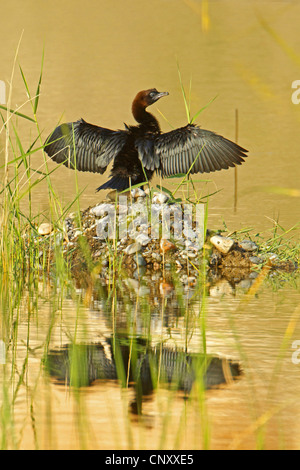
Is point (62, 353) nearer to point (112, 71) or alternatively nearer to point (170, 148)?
point (170, 148)

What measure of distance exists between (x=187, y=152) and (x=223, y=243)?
0.89m

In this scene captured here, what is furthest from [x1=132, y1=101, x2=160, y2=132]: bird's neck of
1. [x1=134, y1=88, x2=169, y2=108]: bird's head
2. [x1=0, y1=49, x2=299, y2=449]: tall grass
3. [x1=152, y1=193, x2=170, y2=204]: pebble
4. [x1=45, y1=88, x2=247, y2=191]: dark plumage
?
[x1=0, y1=49, x2=299, y2=449]: tall grass

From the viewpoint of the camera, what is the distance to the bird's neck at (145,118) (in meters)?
8.44

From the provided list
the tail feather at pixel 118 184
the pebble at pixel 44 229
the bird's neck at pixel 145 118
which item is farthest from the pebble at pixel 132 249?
the bird's neck at pixel 145 118

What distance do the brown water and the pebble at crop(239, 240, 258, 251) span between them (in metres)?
0.76

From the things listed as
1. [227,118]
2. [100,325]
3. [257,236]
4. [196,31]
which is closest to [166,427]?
[100,325]

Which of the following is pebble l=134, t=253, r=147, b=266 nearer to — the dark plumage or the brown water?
the dark plumage

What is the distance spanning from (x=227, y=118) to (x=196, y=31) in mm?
15732

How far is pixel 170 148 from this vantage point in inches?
311

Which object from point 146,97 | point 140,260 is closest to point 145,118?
point 146,97

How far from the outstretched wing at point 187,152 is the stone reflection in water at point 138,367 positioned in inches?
129

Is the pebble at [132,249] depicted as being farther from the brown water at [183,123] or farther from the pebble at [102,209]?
the brown water at [183,123]

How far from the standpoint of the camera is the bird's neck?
8438mm

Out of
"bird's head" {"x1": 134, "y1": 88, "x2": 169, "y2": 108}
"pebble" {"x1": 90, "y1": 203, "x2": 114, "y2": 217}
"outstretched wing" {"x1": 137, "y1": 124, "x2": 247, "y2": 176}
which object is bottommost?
"pebble" {"x1": 90, "y1": 203, "x2": 114, "y2": 217}
